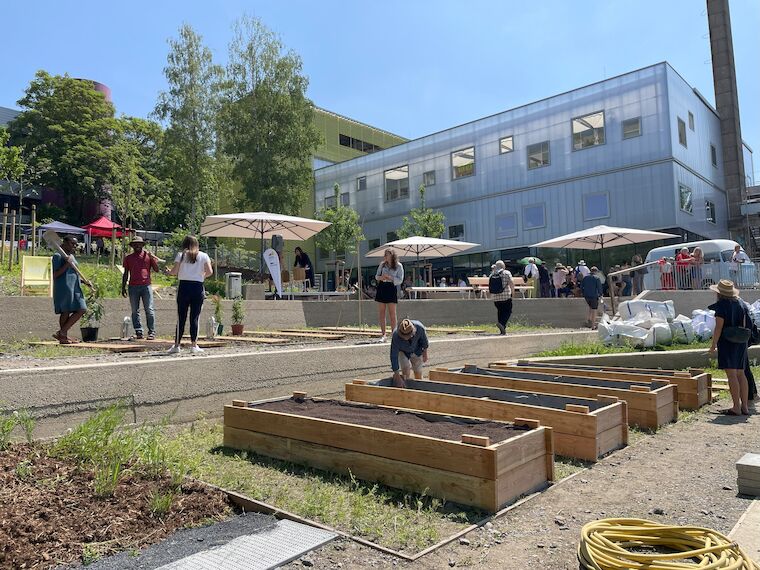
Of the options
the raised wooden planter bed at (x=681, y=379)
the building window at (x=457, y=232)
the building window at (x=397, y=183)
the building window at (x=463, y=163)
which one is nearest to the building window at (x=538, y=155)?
the building window at (x=463, y=163)

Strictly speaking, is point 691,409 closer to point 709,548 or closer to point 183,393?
point 709,548

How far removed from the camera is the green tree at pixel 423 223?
1244 inches

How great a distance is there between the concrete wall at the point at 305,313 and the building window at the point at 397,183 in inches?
840

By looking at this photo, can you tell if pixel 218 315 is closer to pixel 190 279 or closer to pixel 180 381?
pixel 190 279

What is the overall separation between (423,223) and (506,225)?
482 centimetres

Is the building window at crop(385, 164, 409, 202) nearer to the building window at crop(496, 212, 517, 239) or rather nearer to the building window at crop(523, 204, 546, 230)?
the building window at crop(496, 212, 517, 239)

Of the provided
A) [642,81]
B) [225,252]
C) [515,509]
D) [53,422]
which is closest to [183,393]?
[53,422]

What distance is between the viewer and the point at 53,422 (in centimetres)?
440

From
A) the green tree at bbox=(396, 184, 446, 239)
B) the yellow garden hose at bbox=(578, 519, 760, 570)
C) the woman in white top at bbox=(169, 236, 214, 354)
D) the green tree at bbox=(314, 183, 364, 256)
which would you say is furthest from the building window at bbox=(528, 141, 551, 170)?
the yellow garden hose at bbox=(578, 519, 760, 570)

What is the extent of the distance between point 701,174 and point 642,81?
6.46 meters

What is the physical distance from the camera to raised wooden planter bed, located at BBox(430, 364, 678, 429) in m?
6.02

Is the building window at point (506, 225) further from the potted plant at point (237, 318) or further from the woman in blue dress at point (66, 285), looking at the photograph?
the woman in blue dress at point (66, 285)

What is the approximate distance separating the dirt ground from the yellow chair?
10212mm

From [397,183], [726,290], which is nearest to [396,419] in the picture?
[726,290]
